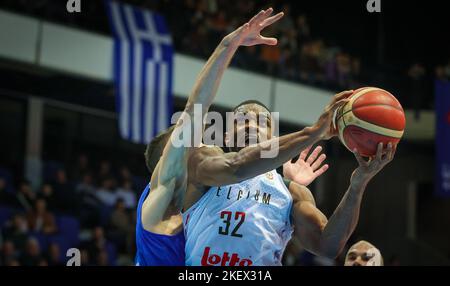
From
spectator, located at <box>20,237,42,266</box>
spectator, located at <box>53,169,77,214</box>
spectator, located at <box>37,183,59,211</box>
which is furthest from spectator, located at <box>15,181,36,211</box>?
spectator, located at <box>20,237,42,266</box>

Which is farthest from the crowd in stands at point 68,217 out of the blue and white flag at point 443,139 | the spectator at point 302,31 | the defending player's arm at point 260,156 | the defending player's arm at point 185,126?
the defending player's arm at point 260,156

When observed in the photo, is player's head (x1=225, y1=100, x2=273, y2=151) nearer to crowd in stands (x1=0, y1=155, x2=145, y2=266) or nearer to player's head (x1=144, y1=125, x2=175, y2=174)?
player's head (x1=144, y1=125, x2=175, y2=174)

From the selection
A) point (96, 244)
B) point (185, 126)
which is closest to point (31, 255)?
point (96, 244)

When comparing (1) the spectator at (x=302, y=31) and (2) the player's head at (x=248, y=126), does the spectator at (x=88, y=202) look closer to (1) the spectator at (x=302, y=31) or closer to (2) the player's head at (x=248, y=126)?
(1) the spectator at (x=302, y=31)

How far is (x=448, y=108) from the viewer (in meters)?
14.5

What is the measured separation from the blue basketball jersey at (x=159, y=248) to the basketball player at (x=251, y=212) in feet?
0.28

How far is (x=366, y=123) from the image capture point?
4.15 m

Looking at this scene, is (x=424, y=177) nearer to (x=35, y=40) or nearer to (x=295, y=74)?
(x=295, y=74)

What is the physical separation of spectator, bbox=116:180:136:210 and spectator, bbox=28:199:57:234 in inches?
70.9

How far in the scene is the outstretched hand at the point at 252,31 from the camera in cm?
429

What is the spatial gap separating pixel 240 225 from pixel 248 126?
60 centimetres

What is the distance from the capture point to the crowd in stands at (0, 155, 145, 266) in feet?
35.4

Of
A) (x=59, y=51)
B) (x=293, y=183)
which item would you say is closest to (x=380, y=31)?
(x=59, y=51)
